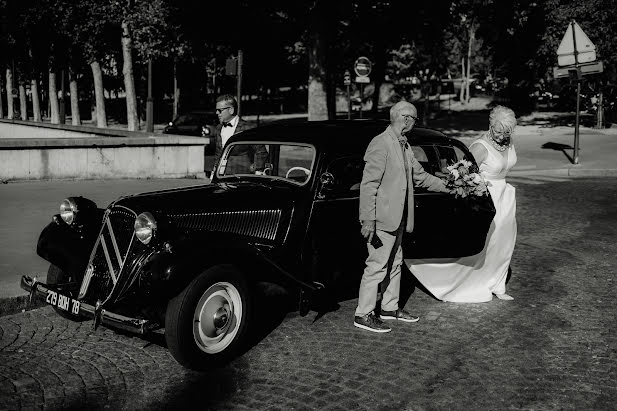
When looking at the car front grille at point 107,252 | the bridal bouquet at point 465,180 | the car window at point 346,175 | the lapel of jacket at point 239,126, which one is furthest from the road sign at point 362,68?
the car front grille at point 107,252

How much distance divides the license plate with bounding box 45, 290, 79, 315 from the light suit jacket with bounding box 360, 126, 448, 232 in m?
2.20

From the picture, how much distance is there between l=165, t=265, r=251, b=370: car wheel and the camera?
14.7 feet

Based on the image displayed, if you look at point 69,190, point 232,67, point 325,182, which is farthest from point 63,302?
point 232,67

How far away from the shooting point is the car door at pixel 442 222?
244 inches

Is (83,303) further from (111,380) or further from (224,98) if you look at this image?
(224,98)

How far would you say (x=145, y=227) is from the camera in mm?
4641

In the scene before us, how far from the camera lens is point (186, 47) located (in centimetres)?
2225

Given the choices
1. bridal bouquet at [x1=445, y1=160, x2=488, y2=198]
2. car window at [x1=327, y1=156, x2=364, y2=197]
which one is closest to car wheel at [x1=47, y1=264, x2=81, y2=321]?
car window at [x1=327, y1=156, x2=364, y2=197]

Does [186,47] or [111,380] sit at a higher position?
[186,47]

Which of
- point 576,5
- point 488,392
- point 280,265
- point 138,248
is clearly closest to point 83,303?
point 138,248

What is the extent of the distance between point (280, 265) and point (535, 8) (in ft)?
97.8

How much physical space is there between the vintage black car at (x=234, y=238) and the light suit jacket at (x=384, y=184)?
45 centimetres

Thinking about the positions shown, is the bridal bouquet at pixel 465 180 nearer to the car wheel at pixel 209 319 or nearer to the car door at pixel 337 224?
the car door at pixel 337 224

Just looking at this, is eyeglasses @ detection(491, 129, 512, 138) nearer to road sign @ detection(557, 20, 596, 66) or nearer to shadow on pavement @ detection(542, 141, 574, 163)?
road sign @ detection(557, 20, 596, 66)
